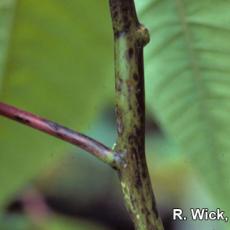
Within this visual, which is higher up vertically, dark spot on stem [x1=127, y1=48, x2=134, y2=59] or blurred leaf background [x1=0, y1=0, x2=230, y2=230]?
blurred leaf background [x1=0, y1=0, x2=230, y2=230]

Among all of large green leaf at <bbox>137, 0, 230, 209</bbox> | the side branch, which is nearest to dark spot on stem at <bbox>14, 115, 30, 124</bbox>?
the side branch

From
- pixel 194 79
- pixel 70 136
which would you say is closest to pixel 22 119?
pixel 70 136

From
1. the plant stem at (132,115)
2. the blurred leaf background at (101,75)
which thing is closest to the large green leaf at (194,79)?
the blurred leaf background at (101,75)

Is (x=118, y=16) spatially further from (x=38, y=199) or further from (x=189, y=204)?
(x=38, y=199)

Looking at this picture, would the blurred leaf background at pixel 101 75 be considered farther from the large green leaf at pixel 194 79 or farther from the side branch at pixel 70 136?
the side branch at pixel 70 136

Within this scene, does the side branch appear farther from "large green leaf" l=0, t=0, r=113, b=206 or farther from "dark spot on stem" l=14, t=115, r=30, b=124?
"large green leaf" l=0, t=0, r=113, b=206

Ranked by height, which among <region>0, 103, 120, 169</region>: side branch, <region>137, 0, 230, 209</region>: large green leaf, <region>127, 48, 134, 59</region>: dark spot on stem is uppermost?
<region>137, 0, 230, 209</region>: large green leaf

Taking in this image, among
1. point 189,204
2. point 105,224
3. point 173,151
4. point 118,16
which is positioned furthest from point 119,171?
point 105,224
